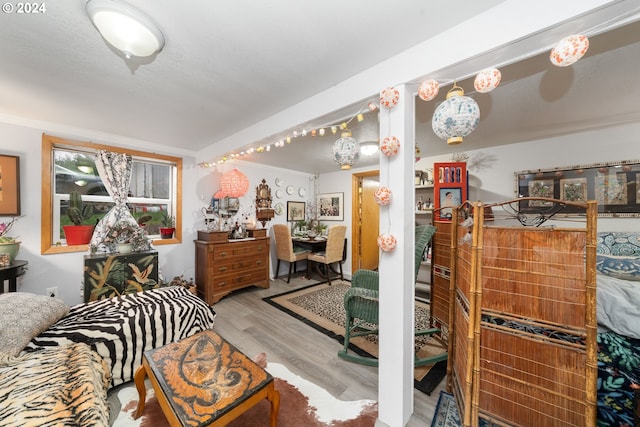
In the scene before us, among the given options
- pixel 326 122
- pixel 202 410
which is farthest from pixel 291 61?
pixel 202 410

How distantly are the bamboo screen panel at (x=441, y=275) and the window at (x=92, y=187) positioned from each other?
3569mm

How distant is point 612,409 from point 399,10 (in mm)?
2449

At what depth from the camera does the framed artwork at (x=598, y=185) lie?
239cm

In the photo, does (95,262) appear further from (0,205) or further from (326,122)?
(326,122)

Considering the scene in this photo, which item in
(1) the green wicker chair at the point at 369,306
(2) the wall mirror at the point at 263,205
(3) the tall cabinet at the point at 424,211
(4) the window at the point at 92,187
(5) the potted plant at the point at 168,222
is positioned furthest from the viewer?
(2) the wall mirror at the point at 263,205

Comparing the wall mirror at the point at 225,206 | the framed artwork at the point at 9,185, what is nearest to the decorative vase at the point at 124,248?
the framed artwork at the point at 9,185

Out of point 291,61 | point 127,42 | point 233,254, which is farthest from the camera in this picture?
point 233,254

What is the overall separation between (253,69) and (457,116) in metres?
1.37

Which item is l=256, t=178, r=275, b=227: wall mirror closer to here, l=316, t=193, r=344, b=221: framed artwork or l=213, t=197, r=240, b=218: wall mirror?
l=213, t=197, r=240, b=218: wall mirror

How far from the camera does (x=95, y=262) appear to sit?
2.45 m

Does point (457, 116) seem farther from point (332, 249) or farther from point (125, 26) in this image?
point (332, 249)

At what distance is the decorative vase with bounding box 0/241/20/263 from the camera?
7.01 ft

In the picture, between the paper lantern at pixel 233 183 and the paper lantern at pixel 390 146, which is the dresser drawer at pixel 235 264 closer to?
the paper lantern at pixel 233 183

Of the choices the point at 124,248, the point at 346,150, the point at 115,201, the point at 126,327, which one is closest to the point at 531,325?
the point at 346,150
